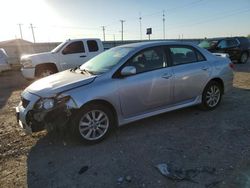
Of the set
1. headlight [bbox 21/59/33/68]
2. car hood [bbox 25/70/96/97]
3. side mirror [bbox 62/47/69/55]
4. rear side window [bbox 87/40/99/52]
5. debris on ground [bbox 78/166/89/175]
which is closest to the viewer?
debris on ground [bbox 78/166/89/175]

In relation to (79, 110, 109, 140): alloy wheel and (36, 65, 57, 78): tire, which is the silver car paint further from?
(36, 65, 57, 78): tire

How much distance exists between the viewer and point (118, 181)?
9.74 feet

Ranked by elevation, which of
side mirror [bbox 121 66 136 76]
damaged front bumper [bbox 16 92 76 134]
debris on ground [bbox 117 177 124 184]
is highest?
side mirror [bbox 121 66 136 76]

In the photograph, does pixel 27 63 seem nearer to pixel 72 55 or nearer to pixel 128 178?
pixel 72 55

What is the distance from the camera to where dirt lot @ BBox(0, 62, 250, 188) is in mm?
2998

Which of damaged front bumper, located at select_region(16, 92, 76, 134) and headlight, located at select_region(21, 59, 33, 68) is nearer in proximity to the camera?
damaged front bumper, located at select_region(16, 92, 76, 134)

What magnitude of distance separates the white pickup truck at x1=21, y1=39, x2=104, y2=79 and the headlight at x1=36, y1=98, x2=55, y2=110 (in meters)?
6.86

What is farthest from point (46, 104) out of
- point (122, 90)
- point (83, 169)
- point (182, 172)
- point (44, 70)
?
point (44, 70)

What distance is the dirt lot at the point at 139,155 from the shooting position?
9.84ft

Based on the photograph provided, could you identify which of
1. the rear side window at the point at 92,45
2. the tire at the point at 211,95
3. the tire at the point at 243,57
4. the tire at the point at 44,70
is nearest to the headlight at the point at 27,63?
the tire at the point at 44,70

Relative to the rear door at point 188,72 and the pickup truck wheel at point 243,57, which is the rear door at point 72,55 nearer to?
the rear door at point 188,72

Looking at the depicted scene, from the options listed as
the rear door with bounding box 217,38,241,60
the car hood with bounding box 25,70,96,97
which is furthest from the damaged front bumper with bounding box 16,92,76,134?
the rear door with bounding box 217,38,241,60

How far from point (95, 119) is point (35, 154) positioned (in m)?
1.11

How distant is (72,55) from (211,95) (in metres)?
7.12
